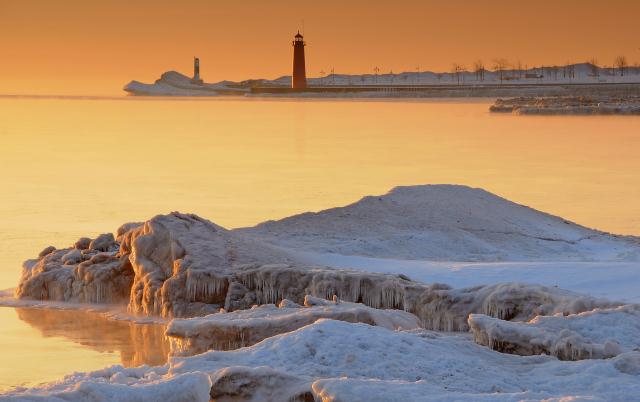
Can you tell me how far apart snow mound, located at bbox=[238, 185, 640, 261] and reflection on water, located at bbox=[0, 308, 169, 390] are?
268cm

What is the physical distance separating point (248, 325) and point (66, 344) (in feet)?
6.02

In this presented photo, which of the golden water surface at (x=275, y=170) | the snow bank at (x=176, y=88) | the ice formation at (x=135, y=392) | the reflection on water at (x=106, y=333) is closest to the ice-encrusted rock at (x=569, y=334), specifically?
the ice formation at (x=135, y=392)

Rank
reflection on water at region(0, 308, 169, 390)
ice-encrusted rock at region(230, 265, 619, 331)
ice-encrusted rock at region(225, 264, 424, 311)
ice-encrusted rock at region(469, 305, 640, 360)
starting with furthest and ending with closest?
ice-encrusted rock at region(225, 264, 424, 311) < ice-encrusted rock at region(230, 265, 619, 331) < reflection on water at region(0, 308, 169, 390) < ice-encrusted rock at region(469, 305, 640, 360)

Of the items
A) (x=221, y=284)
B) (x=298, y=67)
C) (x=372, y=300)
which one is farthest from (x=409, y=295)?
(x=298, y=67)

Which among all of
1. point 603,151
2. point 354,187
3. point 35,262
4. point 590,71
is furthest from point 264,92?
point 35,262

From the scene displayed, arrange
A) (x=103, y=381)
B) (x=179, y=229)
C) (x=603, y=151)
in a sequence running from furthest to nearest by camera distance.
→ (x=603, y=151) → (x=179, y=229) → (x=103, y=381)

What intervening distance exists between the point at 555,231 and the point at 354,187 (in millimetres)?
6451

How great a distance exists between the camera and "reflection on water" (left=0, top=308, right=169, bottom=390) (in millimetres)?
7535

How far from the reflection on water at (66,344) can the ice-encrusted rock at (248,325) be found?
0.54 meters

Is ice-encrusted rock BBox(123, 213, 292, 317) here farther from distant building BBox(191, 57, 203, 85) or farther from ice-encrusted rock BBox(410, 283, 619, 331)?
distant building BBox(191, 57, 203, 85)

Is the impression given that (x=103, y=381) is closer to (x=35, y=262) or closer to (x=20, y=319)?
(x=20, y=319)

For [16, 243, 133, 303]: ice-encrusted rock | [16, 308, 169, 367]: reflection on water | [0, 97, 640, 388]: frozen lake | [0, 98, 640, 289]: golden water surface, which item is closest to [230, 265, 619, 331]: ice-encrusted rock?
[16, 308, 169, 367]: reflection on water

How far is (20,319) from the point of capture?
30.3 feet

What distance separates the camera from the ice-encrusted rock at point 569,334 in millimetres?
6656
